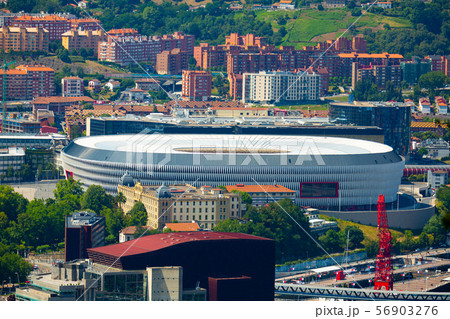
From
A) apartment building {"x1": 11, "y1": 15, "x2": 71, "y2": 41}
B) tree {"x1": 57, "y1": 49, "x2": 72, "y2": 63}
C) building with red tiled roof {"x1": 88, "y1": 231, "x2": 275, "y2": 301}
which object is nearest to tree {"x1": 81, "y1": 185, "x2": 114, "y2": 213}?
building with red tiled roof {"x1": 88, "y1": 231, "x2": 275, "y2": 301}

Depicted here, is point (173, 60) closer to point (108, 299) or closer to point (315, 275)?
point (315, 275)

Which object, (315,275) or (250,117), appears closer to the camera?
(315,275)

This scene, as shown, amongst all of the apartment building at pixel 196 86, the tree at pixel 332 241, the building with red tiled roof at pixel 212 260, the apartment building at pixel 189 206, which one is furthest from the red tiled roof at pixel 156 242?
the apartment building at pixel 196 86

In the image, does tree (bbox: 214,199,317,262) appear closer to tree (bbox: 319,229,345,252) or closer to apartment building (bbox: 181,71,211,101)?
tree (bbox: 319,229,345,252)

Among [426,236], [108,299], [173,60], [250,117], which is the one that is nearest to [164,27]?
[173,60]

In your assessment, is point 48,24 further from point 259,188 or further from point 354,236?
point 354,236
